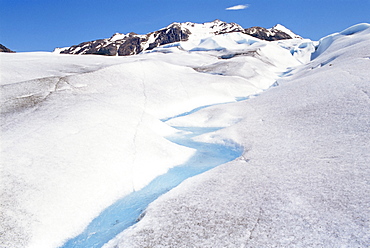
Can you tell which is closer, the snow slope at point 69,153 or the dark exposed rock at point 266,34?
the snow slope at point 69,153

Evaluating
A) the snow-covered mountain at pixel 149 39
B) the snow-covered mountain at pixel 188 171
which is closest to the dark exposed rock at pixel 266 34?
the snow-covered mountain at pixel 149 39

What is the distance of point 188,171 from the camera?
588 centimetres

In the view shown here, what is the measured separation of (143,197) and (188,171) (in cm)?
143

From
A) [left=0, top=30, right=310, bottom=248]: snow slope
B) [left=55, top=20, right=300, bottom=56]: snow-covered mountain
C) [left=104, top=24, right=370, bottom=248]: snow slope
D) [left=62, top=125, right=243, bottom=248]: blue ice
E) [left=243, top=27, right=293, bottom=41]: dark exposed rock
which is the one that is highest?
[left=55, top=20, right=300, bottom=56]: snow-covered mountain

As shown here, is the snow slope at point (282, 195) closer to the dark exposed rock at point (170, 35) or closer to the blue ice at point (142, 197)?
the blue ice at point (142, 197)

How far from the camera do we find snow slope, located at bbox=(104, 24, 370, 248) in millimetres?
2822

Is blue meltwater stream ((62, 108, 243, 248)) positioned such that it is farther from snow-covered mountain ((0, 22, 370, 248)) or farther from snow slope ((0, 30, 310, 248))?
snow slope ((0, 30, 310, 248))

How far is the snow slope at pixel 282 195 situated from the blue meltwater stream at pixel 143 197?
1.58 feet

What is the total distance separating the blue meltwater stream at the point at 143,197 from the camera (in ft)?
12.3

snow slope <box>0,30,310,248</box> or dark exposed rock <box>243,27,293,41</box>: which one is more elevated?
dark exposed rock <box>243,27,293,41</box>

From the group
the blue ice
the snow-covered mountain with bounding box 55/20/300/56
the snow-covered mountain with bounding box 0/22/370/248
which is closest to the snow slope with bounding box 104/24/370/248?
the snow-covered mountain with bounding box 0/22/370/248

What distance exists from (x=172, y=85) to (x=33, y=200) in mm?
10961

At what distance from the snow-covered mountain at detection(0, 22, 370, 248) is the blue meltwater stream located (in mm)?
26

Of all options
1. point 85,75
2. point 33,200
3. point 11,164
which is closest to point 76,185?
point 33,200
